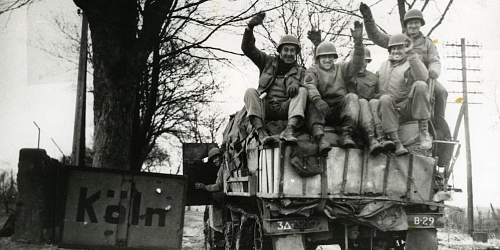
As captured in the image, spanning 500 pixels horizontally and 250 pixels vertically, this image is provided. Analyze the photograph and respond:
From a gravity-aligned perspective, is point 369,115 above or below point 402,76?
below

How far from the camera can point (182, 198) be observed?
15.4 feet

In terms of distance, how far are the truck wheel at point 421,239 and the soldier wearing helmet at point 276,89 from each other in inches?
80.3

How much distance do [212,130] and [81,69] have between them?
61.0 feet

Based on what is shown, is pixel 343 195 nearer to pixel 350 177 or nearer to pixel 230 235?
pixel 350 177

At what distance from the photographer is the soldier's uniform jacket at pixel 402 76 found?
7.05 m

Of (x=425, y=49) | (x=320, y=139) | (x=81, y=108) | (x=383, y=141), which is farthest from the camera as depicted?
(x=81, y=108)

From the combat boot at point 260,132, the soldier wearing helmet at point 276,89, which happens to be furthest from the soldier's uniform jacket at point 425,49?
the combat boot at point 260,132

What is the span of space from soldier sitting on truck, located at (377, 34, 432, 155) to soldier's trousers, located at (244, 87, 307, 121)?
42.1 inches

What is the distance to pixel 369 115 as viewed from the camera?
6.54 metres

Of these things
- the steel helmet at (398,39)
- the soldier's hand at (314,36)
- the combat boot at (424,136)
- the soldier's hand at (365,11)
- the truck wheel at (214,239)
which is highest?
the soldier's hand at (365,11)

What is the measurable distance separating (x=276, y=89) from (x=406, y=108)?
71.3 inches

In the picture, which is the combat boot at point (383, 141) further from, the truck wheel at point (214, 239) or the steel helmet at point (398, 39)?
the truck wheel at point (214, 239)

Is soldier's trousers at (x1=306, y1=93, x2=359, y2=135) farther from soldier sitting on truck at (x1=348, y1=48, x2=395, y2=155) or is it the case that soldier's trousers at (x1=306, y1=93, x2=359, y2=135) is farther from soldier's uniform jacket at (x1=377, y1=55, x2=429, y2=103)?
soldier's uniform jacket at (x1=377, y1=55, x2=429, y2=103)

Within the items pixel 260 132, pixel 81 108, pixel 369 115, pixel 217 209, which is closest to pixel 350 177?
pixel 369 115
